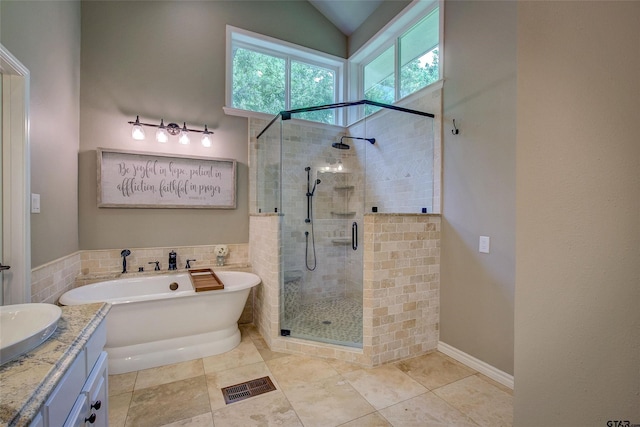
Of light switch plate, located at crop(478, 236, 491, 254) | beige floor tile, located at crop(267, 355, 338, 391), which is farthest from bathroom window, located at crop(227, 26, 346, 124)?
beige floor tile, located at crop(267, 355, 338, 391)

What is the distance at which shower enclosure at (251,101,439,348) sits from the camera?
2848 millimetres

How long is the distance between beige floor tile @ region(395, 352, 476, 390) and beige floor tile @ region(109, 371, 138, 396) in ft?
6.77

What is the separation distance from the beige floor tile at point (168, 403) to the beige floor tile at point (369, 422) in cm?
91

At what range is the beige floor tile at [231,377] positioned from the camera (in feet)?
6.47

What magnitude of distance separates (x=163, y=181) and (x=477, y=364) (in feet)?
11.2

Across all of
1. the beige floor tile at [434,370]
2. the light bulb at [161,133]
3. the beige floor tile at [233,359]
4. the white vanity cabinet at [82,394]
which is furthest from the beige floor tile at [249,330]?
the light bulb at [161,133]

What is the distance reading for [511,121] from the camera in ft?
6.70

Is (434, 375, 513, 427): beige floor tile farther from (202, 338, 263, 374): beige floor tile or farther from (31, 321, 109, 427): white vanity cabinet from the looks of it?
(31, 321, 109, 427): white vanity cabinet

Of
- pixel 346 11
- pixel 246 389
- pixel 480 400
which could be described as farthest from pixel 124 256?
pixel 346 11

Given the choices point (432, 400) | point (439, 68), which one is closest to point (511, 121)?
point (439, 68)

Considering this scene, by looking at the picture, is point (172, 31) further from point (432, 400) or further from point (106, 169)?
→ point (432, 400)

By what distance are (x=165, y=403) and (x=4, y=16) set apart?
2459 millimetres

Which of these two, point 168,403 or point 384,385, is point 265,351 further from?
point 384,385

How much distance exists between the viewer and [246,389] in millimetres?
2025
